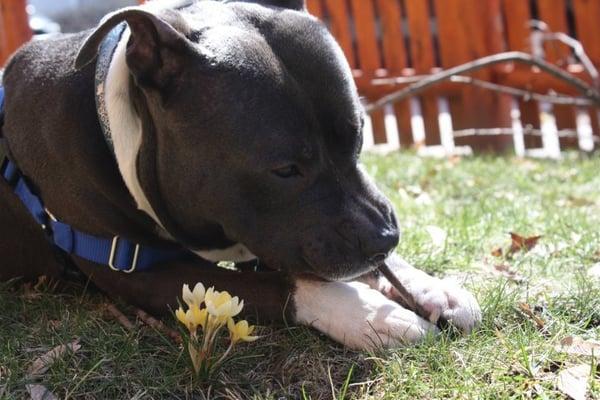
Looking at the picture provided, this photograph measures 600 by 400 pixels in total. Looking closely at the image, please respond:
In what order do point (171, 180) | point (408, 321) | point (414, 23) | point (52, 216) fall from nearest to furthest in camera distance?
point (408, 321)
point (171, 180)
point (52, 216)
point (414, 23)

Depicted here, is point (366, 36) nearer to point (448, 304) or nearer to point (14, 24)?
point (14, 24)

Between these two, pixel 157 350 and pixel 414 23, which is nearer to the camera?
pixel 157 350

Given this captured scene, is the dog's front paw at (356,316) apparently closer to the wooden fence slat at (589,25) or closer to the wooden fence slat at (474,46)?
the wooden fence slat at (474,46)

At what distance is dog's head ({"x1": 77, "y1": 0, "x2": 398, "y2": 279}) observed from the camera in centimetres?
240

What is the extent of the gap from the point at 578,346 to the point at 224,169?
109 cm

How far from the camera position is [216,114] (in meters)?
2.44

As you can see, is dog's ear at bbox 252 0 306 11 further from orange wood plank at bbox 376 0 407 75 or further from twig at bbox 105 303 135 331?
orange wood plank at bbox 376 0 407 75

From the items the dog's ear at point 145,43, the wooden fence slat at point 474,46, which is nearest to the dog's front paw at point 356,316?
the dog's ear at point 145,43

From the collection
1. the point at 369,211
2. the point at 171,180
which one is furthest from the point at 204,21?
the point at 369,211

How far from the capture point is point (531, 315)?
2553 mm

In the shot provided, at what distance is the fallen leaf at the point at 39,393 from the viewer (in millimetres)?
2229

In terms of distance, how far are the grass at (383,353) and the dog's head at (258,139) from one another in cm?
29

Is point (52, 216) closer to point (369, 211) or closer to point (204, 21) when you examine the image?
point (204, 21)

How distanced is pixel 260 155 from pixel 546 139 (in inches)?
217
